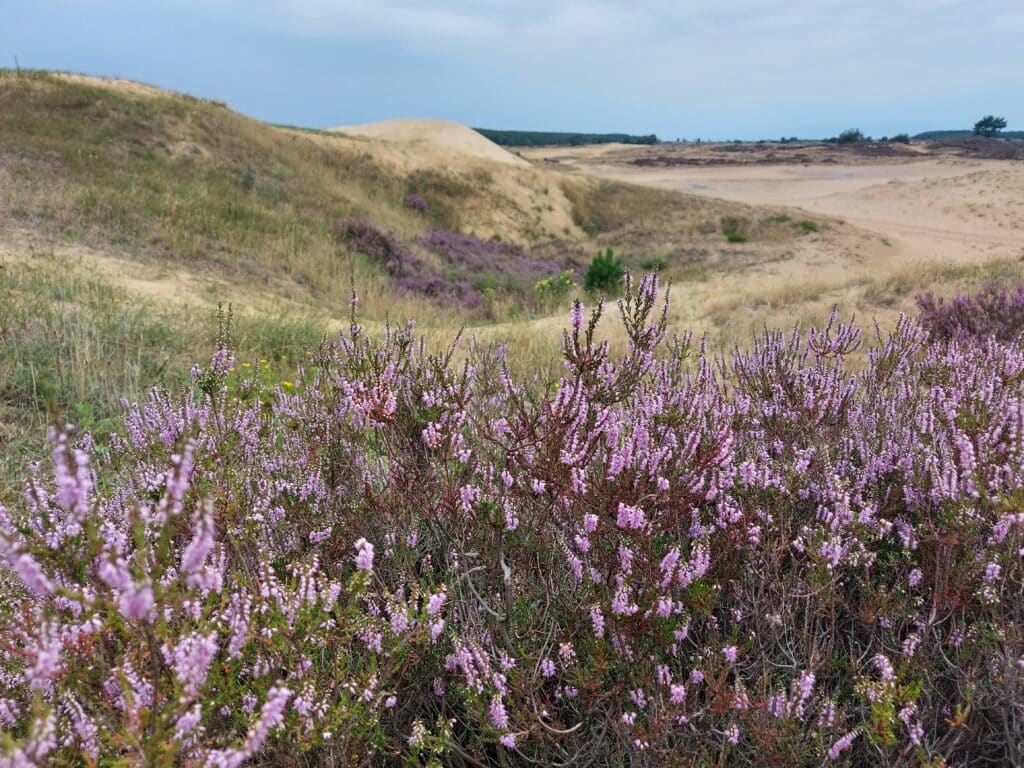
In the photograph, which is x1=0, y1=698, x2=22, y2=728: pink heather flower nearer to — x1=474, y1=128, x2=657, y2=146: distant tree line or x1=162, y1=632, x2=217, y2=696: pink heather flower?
x1=162, y1=632, x2=217, y2=696: pink heather flower

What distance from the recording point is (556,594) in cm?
244

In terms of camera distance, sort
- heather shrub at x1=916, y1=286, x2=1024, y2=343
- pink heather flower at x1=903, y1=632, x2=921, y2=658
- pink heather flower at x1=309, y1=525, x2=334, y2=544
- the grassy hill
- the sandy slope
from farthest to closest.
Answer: the sandy slope → heather shrub at x1=916, y1=286, x2=1024, y2=343 → the grassy hill → pink heather flower at x1=309, y1=525, x2=334, y2=544 → pink heather flower at x1=903, y1=632, x2=921, y2=658

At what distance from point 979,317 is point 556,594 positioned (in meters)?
7.48

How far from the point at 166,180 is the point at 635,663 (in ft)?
68.4

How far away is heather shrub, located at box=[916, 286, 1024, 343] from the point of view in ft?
22.1

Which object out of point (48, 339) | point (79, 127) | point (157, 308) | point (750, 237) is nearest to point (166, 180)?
point (79, 127)

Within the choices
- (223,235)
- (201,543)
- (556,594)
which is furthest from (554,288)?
(201,543)

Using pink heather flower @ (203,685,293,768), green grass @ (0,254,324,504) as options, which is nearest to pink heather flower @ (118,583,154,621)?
pink heather flower @ (203,685,293,768)

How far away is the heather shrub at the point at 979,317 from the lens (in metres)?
6.72

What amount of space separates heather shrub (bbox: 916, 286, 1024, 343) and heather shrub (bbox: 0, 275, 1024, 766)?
4555 mm

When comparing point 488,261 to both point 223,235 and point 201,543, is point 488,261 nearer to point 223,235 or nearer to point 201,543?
point 223,235

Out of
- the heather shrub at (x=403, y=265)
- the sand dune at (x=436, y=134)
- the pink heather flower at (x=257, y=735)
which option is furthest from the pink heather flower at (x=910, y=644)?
the sand dune at (x=436, y=134)

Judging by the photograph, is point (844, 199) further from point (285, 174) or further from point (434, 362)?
point (434, 362)

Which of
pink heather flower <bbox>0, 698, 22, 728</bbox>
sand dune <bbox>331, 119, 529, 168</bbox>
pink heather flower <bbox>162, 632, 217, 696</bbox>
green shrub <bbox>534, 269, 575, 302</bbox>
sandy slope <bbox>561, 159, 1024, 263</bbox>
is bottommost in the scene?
green shrub <bbox>534, 269, 575, 302</bbox>
